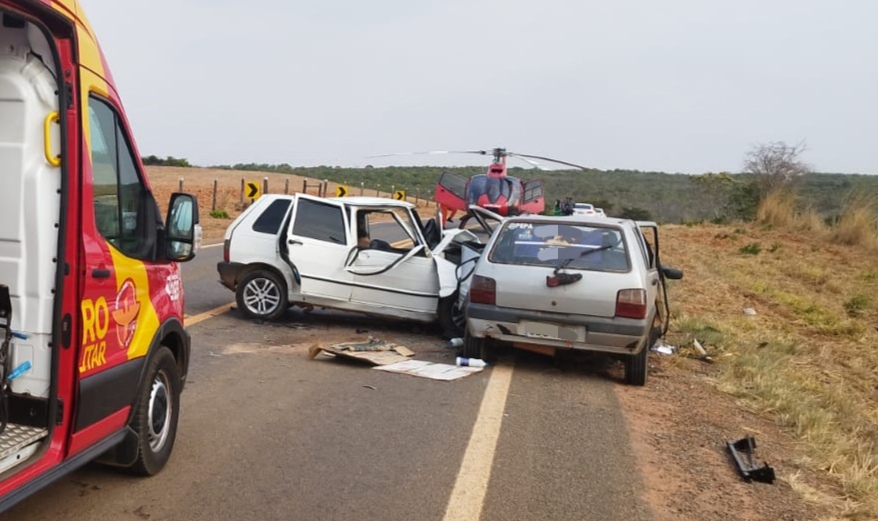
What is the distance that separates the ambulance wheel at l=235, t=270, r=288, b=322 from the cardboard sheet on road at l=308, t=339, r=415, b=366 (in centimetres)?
156

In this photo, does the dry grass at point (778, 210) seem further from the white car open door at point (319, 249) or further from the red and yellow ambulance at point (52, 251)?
the red and yellow ambulance at point (52, 251)

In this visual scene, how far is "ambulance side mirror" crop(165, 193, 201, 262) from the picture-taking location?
460 centimetres

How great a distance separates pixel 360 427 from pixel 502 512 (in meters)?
1.73

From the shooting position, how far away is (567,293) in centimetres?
780

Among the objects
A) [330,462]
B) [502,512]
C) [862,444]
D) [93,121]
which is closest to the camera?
[93,121]

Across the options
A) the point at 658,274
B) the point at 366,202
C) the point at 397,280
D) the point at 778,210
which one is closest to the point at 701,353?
the point at 658,274

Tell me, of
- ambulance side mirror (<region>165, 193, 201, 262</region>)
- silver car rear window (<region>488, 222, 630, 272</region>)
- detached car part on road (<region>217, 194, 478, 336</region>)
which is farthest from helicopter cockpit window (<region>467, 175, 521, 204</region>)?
ambulance side mirror (<region>165, 193, 201, 262</region>)

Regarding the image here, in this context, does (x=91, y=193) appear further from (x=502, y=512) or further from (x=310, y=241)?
(x=310, y=241)

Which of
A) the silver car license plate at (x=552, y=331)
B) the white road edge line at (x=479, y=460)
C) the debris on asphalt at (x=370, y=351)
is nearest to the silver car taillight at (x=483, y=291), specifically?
the silver car license plate at (x=552, y=331)

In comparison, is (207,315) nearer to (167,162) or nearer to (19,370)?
(19,370)

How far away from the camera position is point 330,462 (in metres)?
5.20

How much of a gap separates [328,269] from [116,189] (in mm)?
5954

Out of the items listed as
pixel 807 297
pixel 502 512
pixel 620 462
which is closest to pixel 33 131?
pixel 502 512

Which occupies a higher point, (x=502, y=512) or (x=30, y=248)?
(x=30, y=248)
